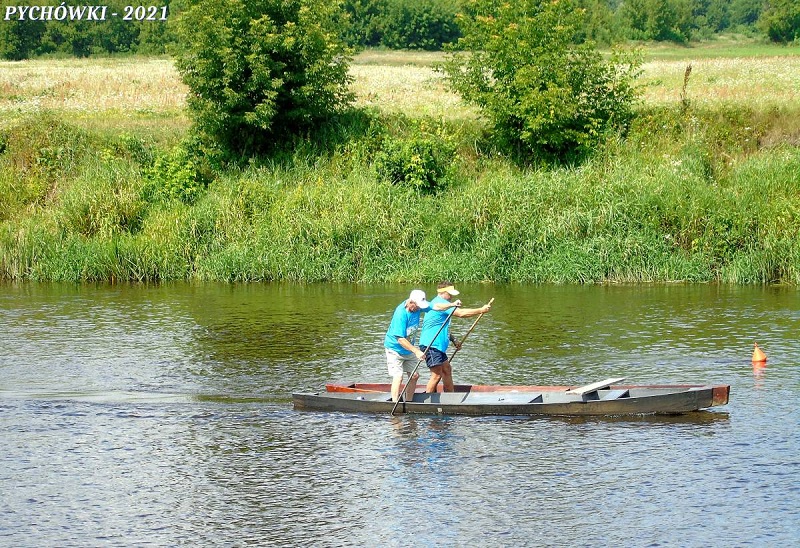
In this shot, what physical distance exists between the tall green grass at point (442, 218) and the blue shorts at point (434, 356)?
13.5 meters

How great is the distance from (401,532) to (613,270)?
61.0ft

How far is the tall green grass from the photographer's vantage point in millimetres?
29344

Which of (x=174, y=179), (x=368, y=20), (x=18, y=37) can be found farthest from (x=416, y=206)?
(x=368, y=20)

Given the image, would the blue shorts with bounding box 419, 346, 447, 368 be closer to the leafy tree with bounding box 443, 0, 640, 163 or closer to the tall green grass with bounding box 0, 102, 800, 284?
the tall green grass with bounding box 0, 102, 800, 284

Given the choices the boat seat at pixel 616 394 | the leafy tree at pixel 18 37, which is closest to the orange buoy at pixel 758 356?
the boat seat at pixel 616 394

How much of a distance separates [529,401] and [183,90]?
33343 millimetres

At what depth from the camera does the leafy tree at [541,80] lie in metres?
33.5

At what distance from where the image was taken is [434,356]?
1633 centimetres

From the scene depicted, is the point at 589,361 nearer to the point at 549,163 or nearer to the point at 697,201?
the point at 697,201

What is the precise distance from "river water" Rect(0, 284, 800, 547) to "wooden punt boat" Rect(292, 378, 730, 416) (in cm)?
20

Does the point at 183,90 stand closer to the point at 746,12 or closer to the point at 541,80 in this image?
the point at 541,80

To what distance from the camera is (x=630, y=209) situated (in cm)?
2991

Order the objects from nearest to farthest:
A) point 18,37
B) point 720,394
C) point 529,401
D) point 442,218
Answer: point 720,394
point 529,401
point 442,218
point 18,37

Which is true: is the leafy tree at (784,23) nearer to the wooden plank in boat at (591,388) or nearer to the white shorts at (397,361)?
the wooden plank in boat at (591,388)
